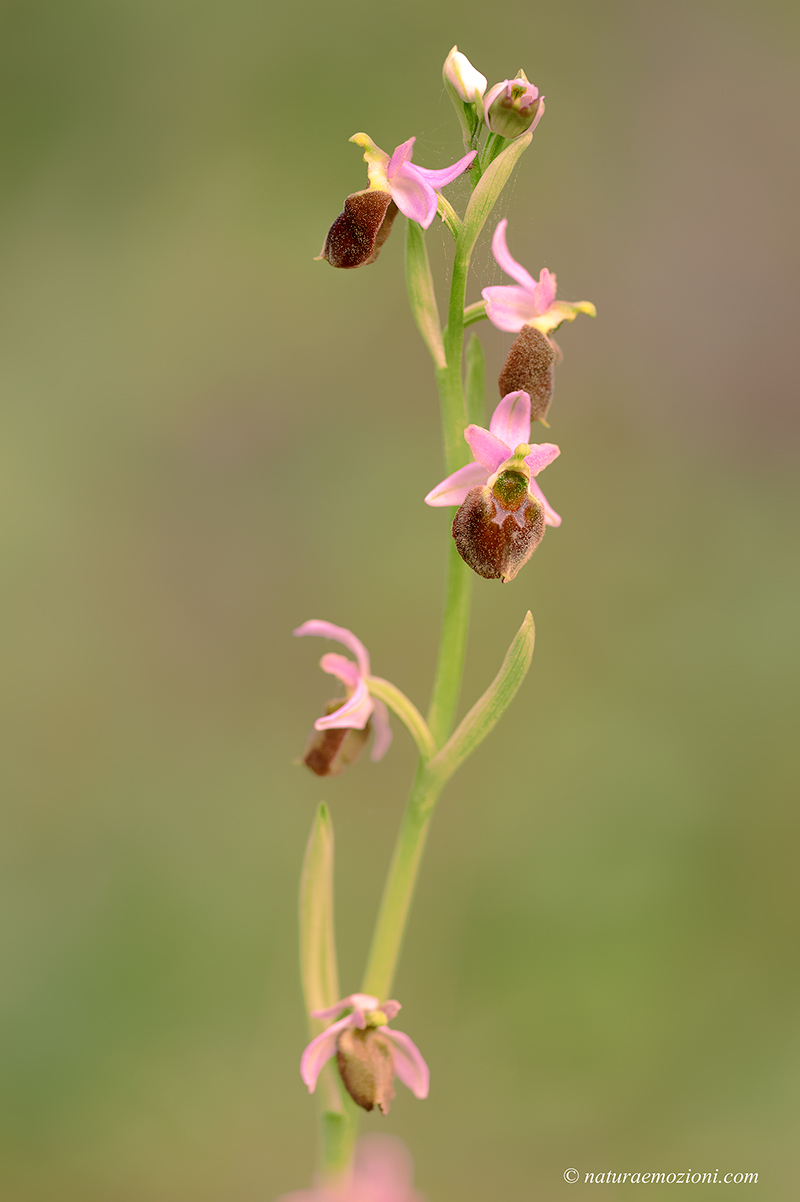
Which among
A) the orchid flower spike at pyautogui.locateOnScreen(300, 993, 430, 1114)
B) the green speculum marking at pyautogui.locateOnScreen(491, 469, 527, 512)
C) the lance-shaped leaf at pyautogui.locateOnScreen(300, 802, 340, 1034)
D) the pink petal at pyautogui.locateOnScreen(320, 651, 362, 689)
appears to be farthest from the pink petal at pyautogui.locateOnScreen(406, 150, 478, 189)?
the orchid flower spike at pyautogui.locateOnScreen(300, 993, 430, 1114)

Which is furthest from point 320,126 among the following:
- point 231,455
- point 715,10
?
point 715,10

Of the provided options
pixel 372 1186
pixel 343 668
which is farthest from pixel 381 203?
pixel 372 1186

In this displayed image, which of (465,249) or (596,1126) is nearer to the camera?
(465,249)

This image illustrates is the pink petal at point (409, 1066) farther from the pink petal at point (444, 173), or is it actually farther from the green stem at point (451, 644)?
the pink petal at point (444, 173)

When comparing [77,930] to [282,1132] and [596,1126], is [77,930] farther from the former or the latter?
[596,1126]

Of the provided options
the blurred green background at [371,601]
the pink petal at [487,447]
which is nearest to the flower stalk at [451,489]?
the pink petal at [487,447]

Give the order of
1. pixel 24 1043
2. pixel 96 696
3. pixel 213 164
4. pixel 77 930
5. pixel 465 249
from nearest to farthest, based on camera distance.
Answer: pixel 465 249 < pixel 24 1043 < pixel 77 930 < pixel 96 696 < pixel 213 164
